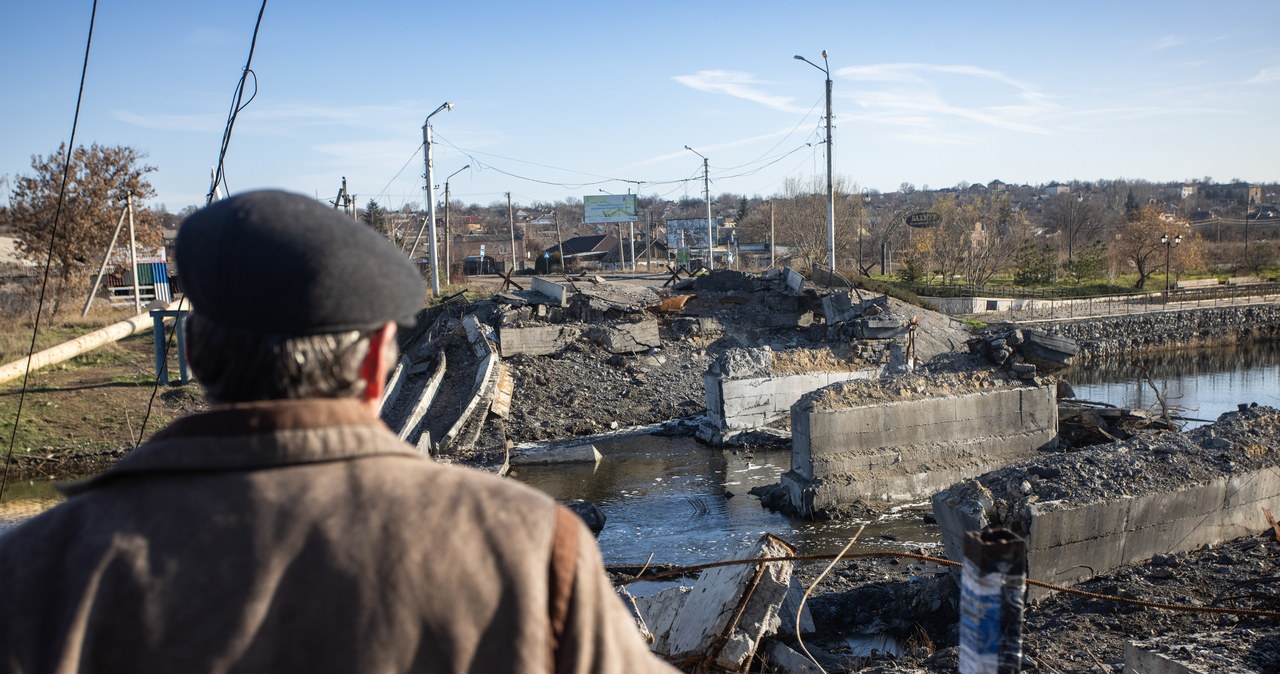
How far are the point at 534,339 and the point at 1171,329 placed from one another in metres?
30.6

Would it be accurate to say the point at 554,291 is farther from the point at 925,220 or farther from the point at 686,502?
the point at 925,220

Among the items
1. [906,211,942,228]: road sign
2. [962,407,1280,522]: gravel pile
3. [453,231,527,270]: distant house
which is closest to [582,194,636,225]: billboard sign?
[453,231,527,270]: distant house

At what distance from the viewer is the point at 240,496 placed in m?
1.17

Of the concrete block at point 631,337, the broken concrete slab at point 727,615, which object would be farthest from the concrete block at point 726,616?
the concrete block at point 631,337

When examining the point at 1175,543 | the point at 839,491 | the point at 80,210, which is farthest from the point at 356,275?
the point at 80,210

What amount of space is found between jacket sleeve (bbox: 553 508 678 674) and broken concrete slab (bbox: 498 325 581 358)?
21.5 meters

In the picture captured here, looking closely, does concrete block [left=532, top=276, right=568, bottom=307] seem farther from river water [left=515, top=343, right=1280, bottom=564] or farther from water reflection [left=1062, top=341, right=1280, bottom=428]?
water reflection [left=1062, top=341, right=1280, bottom=428]

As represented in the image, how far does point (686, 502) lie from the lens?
48.0 ft

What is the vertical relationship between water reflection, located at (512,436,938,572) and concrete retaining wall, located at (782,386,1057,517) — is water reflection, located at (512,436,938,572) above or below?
below

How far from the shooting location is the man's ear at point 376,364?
1370 mm

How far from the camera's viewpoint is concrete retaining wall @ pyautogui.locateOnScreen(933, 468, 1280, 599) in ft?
27.1

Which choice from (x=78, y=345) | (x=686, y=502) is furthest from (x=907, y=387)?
(x=78, y=345)

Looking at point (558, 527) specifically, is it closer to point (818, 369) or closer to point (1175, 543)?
point (1175, 543)

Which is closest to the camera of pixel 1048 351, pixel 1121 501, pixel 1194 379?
pixel 1121 501
